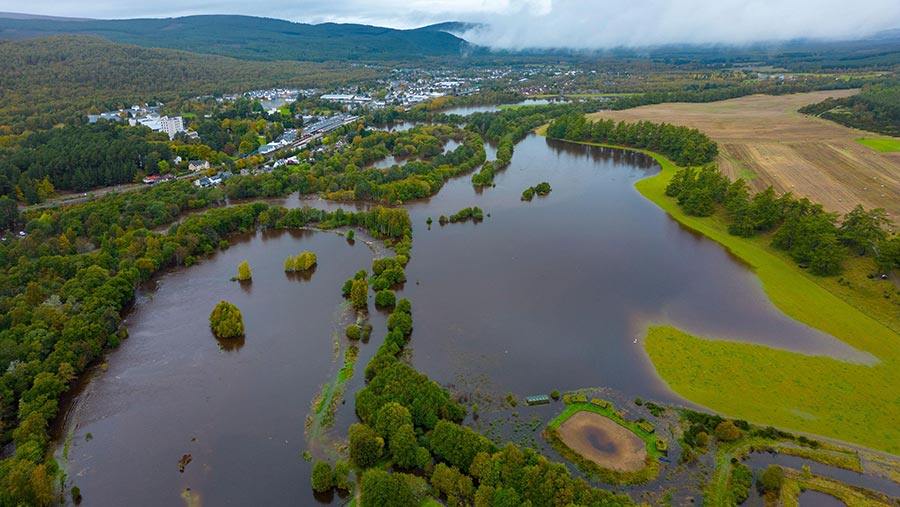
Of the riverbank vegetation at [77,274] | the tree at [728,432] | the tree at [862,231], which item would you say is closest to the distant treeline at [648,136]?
the tree at [862,231]

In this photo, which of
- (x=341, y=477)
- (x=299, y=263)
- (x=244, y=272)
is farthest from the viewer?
(x=299, y=263)

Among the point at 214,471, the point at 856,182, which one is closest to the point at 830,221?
the point at 856,182

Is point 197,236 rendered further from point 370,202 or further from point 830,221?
point 830,221

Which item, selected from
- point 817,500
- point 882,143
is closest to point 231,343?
point 817,500

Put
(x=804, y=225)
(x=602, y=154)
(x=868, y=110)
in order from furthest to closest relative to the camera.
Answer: (x=868, y=110) → (x=602, y=154) → (x=804, y=225)

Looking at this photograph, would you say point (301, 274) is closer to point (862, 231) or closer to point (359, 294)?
point (359, 294)

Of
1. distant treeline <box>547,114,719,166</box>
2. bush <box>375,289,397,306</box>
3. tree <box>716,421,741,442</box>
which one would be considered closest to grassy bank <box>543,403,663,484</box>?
tree <box>716,421,741,442</box>
